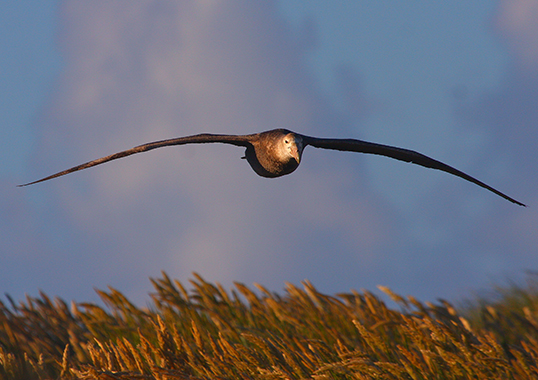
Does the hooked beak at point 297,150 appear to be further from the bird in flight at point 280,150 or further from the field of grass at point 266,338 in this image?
the field of grass at point 266,338

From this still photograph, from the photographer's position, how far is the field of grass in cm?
566

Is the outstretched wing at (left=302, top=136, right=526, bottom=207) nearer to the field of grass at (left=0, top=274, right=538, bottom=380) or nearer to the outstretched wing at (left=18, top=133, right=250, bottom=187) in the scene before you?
the outstretched wing at (left=18, top=133, right=250, bottom=187)

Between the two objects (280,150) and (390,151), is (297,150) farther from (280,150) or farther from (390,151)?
(390,151)

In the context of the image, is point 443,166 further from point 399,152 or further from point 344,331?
point 344,331

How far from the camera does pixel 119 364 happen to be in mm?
6113

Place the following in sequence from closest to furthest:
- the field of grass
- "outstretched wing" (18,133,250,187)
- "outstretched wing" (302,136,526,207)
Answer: the field of grass → "outstretched wing" (18,133,250,187) → "outstretched wing" (302,136,526,207)

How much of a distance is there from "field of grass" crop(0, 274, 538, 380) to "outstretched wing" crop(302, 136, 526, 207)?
189cm

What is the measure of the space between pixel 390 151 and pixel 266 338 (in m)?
3.05

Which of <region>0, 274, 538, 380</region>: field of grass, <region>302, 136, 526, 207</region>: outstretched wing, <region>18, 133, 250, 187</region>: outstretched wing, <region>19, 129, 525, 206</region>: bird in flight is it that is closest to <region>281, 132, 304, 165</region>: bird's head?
<region>19, 129, 525, 206</region>: bird in flight

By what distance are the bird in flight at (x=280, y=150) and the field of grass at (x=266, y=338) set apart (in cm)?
189

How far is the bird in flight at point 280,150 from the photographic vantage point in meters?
6.66

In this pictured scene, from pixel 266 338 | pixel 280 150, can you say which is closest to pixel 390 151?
pixel 280 150

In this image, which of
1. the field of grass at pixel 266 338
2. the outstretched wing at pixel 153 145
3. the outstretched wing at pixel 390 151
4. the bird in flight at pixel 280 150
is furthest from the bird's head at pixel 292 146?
the field of grass at pixel 266 338

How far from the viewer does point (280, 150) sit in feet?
22.8
